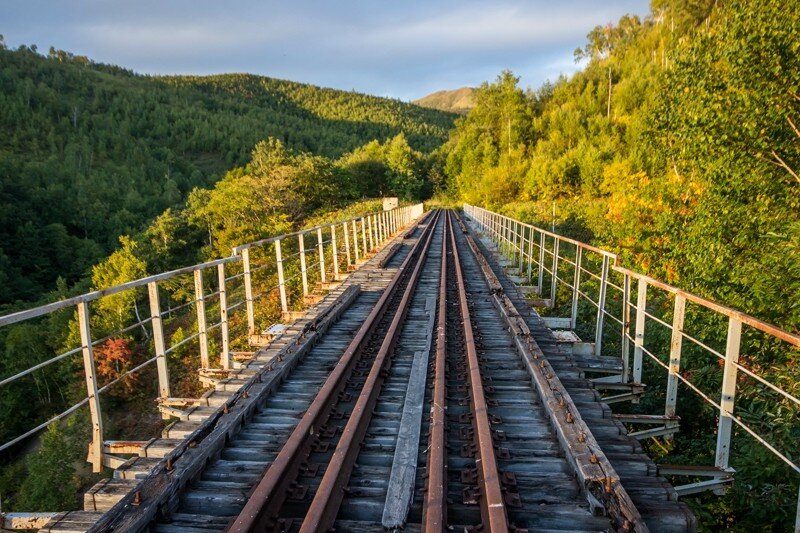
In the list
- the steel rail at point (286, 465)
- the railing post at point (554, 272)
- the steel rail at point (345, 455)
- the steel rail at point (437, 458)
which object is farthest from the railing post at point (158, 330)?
the railing post at point (554, 272)

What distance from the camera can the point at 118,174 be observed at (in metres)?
116

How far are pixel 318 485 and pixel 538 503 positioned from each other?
1.49m

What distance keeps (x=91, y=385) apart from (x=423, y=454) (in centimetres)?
280

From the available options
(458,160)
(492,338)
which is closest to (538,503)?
(492,338)

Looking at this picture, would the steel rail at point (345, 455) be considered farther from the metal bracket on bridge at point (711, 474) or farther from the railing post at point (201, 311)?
the metal bracket on bridge at point (711, 474)

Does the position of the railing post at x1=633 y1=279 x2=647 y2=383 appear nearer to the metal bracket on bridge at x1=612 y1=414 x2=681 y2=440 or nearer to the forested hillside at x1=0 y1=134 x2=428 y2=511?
the metal bracket on bridge at x1=612 y1=414 x2=681 y2=440

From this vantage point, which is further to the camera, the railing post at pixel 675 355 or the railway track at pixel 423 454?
the railing post at pixel 675 355

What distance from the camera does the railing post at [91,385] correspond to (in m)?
3.82

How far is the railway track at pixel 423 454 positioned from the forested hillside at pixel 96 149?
2639 inches

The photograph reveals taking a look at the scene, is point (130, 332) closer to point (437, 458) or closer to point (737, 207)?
point (737, 207)

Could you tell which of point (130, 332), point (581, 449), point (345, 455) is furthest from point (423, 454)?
point (130, 332)

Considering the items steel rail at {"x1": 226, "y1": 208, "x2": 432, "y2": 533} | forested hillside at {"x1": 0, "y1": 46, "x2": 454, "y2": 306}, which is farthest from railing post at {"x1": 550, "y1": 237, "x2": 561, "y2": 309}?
forested hillside at {"x1": 0, "y1": 46, "x2": 454, "y2": 306}

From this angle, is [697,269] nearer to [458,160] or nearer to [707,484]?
[707,484]


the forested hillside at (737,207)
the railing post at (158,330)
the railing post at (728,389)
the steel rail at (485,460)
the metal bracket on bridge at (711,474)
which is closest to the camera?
the steel rail at (485,460)
